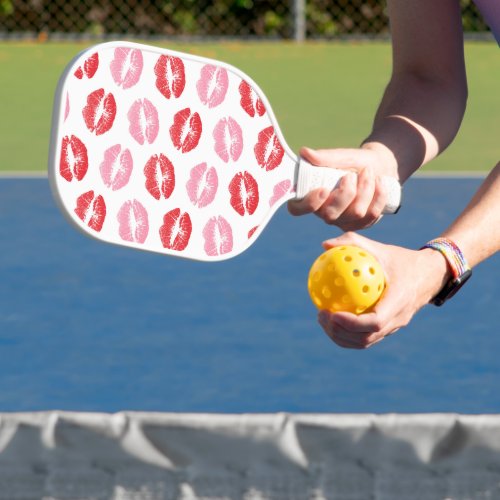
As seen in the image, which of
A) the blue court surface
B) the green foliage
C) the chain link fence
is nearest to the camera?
the blue court surface

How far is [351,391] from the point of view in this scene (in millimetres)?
4422

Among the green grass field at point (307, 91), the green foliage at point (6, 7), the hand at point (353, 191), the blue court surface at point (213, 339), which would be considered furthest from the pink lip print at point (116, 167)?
the green foliage at point (6, 7)

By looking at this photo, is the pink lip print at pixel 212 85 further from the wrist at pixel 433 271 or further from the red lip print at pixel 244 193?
the wrist at pixel 433 271

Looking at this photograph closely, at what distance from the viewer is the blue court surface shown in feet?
14.3

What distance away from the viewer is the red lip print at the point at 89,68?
229cm

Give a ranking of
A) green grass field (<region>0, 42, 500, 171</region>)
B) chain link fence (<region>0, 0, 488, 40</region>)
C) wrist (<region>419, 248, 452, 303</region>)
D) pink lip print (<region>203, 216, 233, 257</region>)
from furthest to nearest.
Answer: chain link fence (<region>0, 0, 488, 40</region>) < green grass field (<region>0, 42, 500, 171</region>) < pink lip print (<region>203, 216, 233, 257</region>) < wrist (<region>419, 248, 452, 303</region>)

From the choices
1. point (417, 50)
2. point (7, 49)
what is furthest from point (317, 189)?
point (7, 49)

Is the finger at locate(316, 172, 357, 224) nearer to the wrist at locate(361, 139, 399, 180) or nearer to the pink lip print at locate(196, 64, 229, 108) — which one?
the wrist at locate(361, 139, 399, 180)

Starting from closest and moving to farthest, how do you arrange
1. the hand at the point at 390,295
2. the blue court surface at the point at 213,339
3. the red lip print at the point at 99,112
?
the hand at the point at 390,295 < the red lip print at the point at 99,112 < the blue court surface at the point at 213,339

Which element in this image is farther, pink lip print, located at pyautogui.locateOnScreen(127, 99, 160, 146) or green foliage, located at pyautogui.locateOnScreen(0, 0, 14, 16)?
green foliage, located at pyautogui.locateOnScreen(0, 0, 14, 16)

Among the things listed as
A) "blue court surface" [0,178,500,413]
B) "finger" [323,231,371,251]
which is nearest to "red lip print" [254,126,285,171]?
"finger" [323,231,371,251]

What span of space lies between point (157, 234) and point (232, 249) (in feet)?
0.63

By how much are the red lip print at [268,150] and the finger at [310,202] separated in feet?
0.32

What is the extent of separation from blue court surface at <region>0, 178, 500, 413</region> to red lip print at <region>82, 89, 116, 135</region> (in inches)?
77.8
